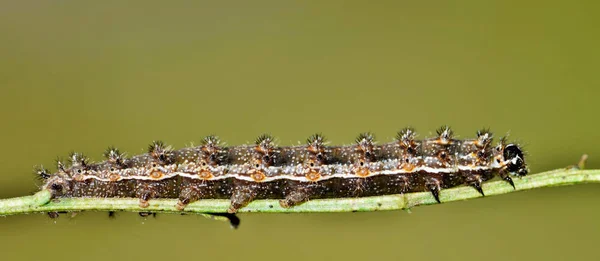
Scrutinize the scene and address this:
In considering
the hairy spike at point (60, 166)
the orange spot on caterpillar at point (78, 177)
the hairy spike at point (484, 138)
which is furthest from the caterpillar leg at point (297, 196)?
the hairy spike at point (60, 166)

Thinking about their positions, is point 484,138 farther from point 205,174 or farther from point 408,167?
point 205,174

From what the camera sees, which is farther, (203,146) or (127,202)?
(203,146)

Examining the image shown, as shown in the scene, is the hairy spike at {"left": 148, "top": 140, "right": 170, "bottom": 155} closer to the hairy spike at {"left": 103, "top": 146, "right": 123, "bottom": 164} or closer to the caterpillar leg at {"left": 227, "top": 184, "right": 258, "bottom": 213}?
the hairy spike at {"left": 103, "top": 146, "right": 123, "bottom": 164}

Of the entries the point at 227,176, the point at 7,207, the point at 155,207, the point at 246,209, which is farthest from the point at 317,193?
the point at 7,207

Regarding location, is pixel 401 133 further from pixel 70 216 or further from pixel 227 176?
pixel 70 216

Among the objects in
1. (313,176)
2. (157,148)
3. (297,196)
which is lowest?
(297,196)

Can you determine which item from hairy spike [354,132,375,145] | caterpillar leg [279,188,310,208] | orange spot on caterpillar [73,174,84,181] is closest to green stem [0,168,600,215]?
caterpillar leg [279,188,310,208]

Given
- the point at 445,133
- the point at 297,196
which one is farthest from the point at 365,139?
the point at 297,196
